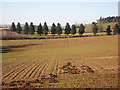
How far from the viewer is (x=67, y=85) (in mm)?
9383

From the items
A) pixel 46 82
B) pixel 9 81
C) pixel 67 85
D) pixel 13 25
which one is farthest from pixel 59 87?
pixel 13 25

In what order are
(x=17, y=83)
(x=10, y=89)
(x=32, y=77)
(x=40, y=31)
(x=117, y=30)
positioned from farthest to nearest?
1. (x=117, y=30)
2. (x=40, y=31)
3. (x=32, y=77)
4. (x=17, y=83)
5. (x=10, y=89)

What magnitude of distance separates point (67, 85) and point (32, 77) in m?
3.28

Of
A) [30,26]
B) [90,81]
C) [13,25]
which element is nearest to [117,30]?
[30,26]

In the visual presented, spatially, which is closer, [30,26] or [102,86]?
[102,86]

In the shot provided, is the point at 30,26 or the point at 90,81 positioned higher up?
the point at 30,26

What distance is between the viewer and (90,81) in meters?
10.0

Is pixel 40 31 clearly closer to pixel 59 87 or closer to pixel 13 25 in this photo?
pixel 13 25

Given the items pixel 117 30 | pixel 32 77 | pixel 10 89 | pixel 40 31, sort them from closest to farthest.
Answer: pixel 10 89
pixel 32 77
pixel 40 31
pixel 117 30

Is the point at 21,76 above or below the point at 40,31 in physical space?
below

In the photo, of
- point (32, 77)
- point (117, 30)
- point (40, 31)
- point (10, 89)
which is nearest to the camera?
point (10, 89)

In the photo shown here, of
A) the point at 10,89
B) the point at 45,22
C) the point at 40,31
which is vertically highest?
the point at 45,22

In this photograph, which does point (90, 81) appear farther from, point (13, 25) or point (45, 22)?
point (13, 25)

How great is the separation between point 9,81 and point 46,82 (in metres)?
2.78
